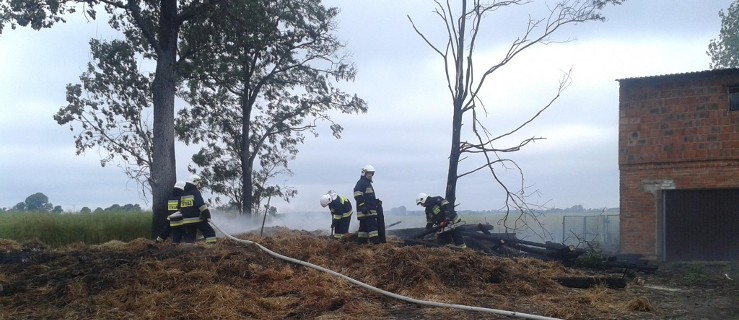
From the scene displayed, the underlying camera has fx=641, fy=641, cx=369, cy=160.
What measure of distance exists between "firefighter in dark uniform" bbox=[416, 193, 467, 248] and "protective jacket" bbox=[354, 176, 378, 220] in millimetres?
1812

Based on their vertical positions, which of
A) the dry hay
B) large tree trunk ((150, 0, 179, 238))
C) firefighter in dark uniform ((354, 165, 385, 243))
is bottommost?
the dry hay

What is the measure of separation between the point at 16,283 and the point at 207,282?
2977 mm

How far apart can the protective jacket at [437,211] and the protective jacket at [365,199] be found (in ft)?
5.94

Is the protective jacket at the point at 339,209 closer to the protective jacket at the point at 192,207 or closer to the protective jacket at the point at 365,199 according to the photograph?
the protective jacket at the point at 365,199

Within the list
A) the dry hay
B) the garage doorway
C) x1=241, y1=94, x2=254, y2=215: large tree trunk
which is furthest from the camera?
x1=241, y1=94, x2=254, y2=215: large tree trunk

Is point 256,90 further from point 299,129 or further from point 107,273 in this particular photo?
point 107,273

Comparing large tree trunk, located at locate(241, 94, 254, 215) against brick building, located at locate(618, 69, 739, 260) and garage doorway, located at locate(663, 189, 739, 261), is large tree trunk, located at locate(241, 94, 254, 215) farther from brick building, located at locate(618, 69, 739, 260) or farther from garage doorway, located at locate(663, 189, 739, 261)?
garage doorway, located at locate(663, 189, 739, 261)

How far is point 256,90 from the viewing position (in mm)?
24797

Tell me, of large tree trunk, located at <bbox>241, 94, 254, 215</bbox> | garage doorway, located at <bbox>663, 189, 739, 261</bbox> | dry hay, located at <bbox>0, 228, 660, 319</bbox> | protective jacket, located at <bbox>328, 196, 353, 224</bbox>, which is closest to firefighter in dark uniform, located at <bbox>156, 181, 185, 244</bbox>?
dry hay, located at <bbox>0, 228, 660, 319</bbox>

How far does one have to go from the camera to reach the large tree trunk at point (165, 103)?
55.4ft

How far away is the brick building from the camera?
1656cm

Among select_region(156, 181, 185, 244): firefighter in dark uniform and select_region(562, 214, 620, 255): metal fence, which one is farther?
select_region(562, 214, 620, 255): metal fence

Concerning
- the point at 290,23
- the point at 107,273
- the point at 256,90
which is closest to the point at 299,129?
the point at 256,90

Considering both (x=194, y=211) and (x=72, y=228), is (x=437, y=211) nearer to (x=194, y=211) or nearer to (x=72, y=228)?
(x=194, y=211)
